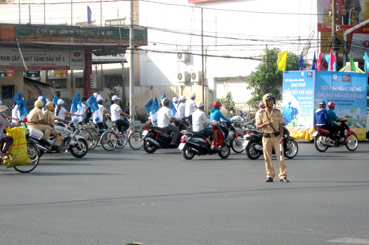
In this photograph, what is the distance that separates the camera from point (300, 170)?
13.9 m

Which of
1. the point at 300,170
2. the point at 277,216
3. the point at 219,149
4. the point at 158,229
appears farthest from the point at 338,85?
the point at 158,229

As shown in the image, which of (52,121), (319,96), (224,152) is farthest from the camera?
(319,96)

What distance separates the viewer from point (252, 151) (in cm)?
1648

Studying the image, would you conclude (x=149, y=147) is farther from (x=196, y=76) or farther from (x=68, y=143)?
(x=196, y=76)

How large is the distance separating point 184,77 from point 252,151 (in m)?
32.1

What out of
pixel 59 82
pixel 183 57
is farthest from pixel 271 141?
pixel 59 82

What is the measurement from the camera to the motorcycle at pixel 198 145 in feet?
53.8

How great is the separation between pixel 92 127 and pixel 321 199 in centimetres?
1146

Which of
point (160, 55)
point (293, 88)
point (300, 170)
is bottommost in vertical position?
point (300, 170)

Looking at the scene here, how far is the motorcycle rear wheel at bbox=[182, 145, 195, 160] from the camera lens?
1657cm

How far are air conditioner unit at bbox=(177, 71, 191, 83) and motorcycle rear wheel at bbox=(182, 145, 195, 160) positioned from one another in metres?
31.7

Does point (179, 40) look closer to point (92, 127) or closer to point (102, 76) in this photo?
point (102, 76)

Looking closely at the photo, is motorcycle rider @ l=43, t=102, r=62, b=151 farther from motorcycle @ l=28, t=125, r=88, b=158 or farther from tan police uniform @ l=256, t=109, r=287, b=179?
tan police uniform @ l=256, t=109, r=287, b=179

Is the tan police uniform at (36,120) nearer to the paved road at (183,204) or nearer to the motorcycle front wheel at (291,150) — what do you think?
the paved road at (183,204)
